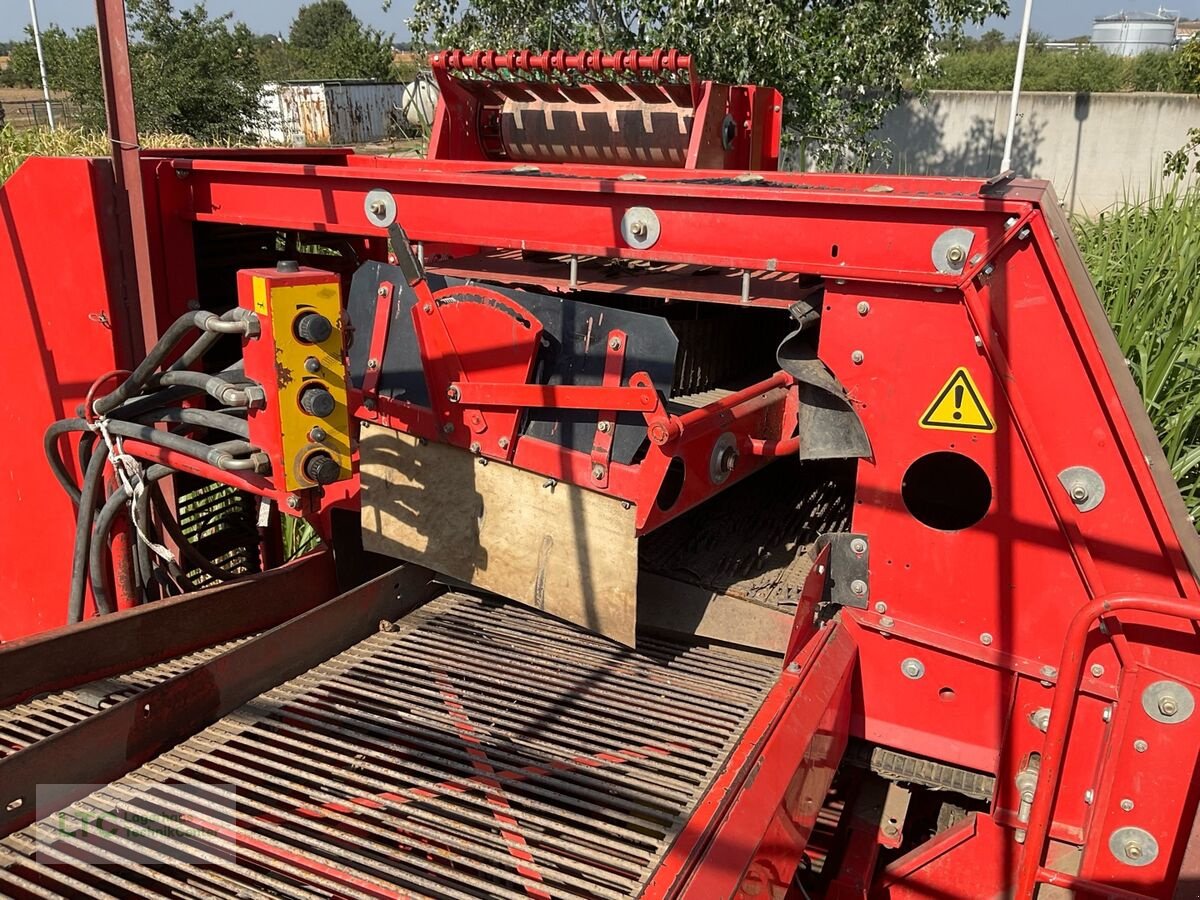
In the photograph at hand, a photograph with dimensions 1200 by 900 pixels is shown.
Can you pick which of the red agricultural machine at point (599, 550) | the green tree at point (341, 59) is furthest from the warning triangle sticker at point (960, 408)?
the green tree at point (341, 59)

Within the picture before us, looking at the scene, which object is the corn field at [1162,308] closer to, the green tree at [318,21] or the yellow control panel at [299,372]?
the yellow control panel at [299,372]

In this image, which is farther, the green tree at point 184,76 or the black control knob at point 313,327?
the green tree at point 184,76

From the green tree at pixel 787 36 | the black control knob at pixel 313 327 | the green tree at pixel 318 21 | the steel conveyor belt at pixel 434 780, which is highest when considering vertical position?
the green tree at pixel 318 21

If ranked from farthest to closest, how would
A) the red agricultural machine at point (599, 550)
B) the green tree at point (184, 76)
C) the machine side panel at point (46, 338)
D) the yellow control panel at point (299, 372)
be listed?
the green tree at point (184, 76)
the machine side panel at point (46, 338)
the yellow control panel at point (299, 372)
the red agricultural machine at point (599, 550)

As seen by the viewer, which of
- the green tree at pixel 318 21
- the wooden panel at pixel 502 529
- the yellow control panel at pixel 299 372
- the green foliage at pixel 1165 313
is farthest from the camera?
the green tree at pixel 318 21

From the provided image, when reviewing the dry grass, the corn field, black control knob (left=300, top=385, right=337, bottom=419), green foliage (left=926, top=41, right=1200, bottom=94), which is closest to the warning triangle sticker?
black control knob (left=300, top=385, right=337, bottom=419)

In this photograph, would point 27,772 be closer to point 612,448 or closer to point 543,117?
point 612,448

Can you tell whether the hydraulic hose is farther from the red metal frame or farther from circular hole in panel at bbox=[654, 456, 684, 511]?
circular hole in panel at bbox=[654, 456, 684, 511]

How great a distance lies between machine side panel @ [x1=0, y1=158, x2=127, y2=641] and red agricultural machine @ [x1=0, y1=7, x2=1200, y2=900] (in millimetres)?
18

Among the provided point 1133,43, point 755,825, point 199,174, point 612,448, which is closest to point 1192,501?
point 612,448

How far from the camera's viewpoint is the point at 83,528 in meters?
2.85

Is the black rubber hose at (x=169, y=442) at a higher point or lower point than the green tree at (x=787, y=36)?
lower

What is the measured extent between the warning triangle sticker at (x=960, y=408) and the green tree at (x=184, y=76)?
57.3 feet

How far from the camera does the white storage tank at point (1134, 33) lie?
32781mm
